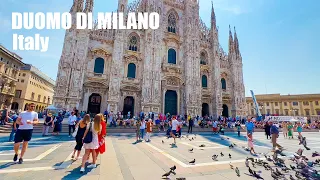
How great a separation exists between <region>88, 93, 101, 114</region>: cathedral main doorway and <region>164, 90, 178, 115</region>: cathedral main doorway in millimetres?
9481

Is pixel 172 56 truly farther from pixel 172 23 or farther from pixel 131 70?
pixel 131 70

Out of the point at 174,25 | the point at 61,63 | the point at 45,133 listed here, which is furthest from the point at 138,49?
the point at 45,133

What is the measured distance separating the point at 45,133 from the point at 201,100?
813 inches

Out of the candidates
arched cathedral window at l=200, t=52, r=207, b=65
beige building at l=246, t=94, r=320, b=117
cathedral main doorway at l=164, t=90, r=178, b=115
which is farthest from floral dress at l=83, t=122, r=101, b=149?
beige building at l=246, t=94, r=320, b=117

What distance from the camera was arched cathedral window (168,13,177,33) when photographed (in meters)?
25.8

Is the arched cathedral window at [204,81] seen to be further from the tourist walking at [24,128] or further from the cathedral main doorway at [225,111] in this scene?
the tourist walking at [24,128]

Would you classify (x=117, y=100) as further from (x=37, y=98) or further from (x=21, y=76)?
(x=37, y=98)

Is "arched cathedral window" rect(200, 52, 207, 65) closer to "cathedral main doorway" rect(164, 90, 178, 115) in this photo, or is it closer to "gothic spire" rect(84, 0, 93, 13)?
"cathedral main doorway" rect(164, 90, 178, 115)

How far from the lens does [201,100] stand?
24.8m

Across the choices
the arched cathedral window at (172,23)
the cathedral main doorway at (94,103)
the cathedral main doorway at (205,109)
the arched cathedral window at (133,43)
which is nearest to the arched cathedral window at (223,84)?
the cathedral main doorway at (205,109)

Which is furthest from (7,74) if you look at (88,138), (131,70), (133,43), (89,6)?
(88,138)

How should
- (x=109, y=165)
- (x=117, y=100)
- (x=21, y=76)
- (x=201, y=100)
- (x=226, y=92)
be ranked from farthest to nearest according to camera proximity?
(x=21, y=76), (x=226, y=92), (x=201, y=100), (x=117, y=100), (x=109, y=165)

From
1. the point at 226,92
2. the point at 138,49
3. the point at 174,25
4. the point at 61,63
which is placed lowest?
the point at 226,92

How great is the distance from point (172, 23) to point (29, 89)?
39.9m
